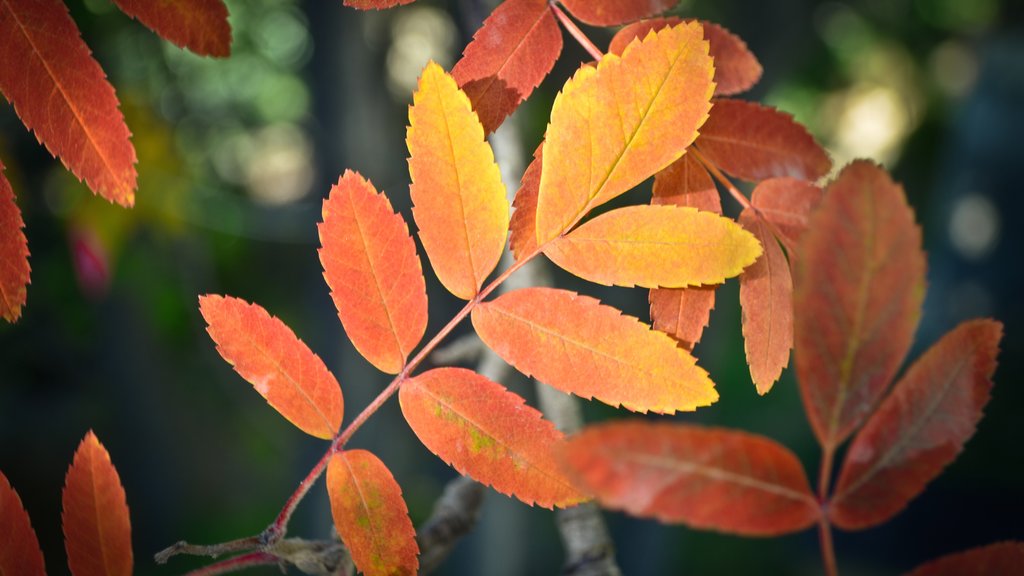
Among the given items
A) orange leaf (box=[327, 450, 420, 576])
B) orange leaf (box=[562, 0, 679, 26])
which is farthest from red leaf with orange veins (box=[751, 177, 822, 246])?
orange leaf (box=[327, 450, 420, 576])

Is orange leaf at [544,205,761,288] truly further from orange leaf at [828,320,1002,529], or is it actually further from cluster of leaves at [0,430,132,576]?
cluster of leaves at [0,430,132,576]

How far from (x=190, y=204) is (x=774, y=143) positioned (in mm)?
2547

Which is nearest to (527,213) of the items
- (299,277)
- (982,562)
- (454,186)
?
(454,186)

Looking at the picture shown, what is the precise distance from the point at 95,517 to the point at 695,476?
0.32m

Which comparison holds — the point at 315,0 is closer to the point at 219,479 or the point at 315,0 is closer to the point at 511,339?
the point at 511,339

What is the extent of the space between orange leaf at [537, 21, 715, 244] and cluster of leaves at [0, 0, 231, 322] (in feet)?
0.81

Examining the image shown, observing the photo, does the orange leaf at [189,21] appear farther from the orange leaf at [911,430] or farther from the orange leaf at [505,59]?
the orange leaf at [911,430]

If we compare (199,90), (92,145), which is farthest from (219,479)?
(92,145)

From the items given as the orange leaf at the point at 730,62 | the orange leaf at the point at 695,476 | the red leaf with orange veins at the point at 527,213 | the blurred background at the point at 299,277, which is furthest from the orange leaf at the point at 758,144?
the blurred background at the point at 299,277

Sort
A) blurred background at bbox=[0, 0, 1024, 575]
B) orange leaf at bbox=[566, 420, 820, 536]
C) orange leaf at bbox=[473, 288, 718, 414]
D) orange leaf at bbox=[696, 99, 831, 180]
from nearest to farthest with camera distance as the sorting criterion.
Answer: orange leaf at bbox=[566, 420, 820, 536], orange leaf at bbox=[473, 288, 718, 414], orange leaf at bbox=[696, 99, 831, 180], blurred background at bbox=[0, 0, 1024, 575]

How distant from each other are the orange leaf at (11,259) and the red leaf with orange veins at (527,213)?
0.90ft

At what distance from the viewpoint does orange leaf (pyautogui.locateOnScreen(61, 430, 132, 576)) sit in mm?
408

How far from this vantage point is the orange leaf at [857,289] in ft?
0.97

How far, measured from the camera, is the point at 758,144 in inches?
19.6
